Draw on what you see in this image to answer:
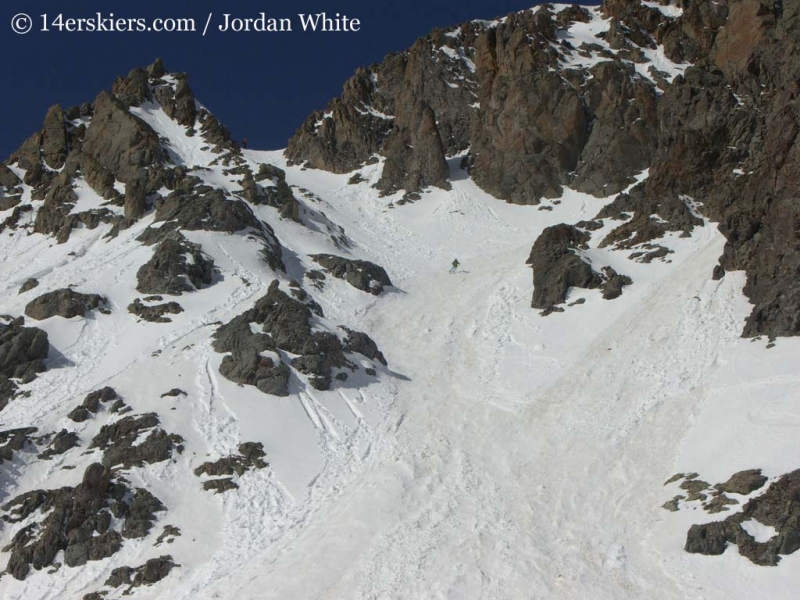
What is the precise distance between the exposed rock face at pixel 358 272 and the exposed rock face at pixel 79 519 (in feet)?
82.7

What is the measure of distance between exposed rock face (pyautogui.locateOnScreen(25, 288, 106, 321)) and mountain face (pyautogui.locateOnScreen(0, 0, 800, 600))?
0.14 metres

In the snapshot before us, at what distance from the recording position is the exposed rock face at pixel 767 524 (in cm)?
2133

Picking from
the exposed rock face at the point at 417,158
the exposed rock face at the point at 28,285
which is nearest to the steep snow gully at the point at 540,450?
the exposed rock face at the point at 28,285

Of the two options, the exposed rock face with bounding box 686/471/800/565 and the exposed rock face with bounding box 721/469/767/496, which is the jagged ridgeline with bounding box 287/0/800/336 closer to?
the exposed rock face with bounding box 721/469/767/496

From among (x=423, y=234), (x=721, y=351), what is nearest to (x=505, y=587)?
(x=721, y=351)

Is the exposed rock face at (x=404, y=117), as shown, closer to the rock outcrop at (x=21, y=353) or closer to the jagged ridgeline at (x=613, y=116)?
the jagged ridgeline at (x=613, y=116)

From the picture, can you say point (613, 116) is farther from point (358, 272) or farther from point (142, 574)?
point (142, 574)

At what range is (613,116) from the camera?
75.1m

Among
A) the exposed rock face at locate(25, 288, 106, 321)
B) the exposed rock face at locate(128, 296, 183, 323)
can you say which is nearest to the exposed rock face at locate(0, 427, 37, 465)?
the exposed rock face at locate(128, 296, 183, 323)

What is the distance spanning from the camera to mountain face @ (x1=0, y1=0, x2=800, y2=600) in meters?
24.5

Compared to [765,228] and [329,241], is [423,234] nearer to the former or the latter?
[329,241]

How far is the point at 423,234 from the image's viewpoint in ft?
216

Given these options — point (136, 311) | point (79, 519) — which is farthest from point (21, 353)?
point (79, 519)

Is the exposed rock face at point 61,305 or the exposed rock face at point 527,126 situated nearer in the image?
the exposed rock face at point 61,305
